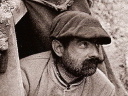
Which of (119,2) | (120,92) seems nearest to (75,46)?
(120,92)

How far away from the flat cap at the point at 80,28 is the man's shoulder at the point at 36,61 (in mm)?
118

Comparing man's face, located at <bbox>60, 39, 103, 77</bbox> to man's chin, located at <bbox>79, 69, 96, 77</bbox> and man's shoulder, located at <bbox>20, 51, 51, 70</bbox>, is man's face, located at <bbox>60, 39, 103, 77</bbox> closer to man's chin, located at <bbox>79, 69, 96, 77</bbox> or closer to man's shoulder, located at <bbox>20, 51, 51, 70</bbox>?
man's chin, located at <bbox>79, 69, 96, 77</bbox>

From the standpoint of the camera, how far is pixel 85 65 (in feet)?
7.64

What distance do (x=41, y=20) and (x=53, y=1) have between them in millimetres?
103

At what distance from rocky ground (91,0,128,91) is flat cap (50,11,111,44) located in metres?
0.80

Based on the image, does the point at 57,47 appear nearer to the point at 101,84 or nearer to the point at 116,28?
the point at 101,84

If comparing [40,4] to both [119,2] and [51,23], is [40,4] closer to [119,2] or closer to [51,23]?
[51,23]

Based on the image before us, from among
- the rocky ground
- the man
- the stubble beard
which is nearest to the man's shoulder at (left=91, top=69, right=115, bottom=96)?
the man

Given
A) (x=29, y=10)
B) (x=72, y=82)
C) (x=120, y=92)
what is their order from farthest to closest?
1. (x=120, y=92)
2. (x=29, y=10)
3. (x=72, y=82)

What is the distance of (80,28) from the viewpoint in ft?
7.47

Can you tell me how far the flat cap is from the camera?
2.27 m

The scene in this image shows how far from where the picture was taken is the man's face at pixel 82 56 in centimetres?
231

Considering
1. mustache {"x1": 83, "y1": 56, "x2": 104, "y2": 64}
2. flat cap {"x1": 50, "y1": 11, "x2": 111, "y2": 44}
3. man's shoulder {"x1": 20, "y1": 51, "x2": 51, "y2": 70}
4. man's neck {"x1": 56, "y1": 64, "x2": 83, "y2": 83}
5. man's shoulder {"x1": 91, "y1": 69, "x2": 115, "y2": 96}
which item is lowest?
man's shoulder {"x1": 91, "y1": 69, "x2": 115, "y2": 96}

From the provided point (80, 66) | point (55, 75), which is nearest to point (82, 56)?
point (80, 66)
